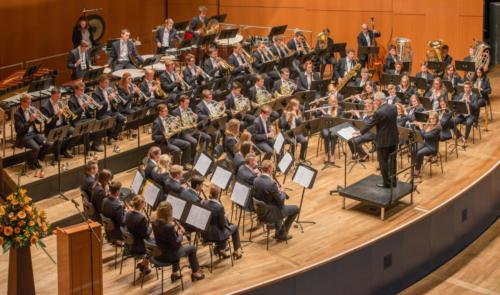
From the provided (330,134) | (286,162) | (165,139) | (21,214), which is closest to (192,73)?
(165,139)

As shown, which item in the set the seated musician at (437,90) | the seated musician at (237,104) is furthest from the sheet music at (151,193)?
the seated musician at (437,90)

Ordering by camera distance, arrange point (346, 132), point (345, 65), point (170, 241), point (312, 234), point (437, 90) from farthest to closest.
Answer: point (345, 65), point (437, 90), point (346, 132), point (312, 234), point (170, 241)

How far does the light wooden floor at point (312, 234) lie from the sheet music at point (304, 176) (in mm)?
800

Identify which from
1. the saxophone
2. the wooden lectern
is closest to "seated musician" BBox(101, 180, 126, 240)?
the wooden lectern

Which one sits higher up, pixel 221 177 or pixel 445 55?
pixel 445 55

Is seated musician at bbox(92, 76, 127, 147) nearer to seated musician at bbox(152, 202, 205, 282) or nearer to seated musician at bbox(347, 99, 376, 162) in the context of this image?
seated musician at bbox(347, 99, 376, 162)

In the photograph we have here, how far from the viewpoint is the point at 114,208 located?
9664 millimetres

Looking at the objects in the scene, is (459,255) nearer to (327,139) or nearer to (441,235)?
(441,235)

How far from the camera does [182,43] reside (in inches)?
611

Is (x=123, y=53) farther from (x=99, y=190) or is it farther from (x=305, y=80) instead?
(x=99, y=190)

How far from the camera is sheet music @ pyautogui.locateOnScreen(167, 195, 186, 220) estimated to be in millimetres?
9398

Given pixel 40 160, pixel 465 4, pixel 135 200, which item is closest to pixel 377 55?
pixel 465 4

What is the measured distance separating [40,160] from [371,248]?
5.77m

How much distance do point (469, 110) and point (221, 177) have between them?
5518 millimetres
